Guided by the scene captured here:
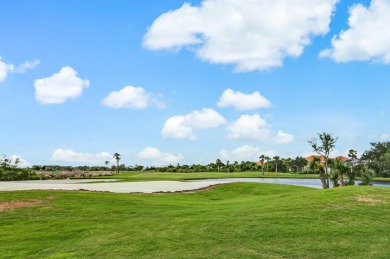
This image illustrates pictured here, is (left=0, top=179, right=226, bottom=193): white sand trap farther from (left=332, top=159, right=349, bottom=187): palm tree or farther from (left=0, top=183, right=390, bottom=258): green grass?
(left=0, top=183, right=390, bottom=258): green grass

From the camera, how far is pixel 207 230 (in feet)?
66.2

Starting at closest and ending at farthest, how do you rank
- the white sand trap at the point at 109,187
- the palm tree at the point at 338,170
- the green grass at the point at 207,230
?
the green grass at the point at 207,230 → the white sand trap at the point at 109,187 → the palm tree at the point at 338,170

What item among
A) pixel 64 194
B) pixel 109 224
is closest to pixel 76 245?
pixel 109 224

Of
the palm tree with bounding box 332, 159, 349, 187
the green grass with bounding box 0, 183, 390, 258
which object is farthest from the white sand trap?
the green grass with bounding box 0, 183, 390, 258

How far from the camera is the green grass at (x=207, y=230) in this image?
679 inches

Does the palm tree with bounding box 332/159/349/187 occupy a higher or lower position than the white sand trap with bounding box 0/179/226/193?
higher

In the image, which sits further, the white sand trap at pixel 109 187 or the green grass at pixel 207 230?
the white sand trap at pixel 109 187

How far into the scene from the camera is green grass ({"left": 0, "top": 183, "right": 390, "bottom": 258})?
17250 mm

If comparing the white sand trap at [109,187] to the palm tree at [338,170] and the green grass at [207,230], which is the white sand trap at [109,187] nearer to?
the palm tree at [338,170]

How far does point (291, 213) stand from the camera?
23.3 m

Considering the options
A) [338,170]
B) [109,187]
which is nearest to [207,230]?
[338,170]

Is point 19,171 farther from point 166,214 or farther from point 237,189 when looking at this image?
point 166,214

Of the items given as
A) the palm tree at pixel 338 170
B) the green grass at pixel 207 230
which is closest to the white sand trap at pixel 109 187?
the palm tree at pixel 338 170

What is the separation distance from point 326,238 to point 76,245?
11.6 metres
